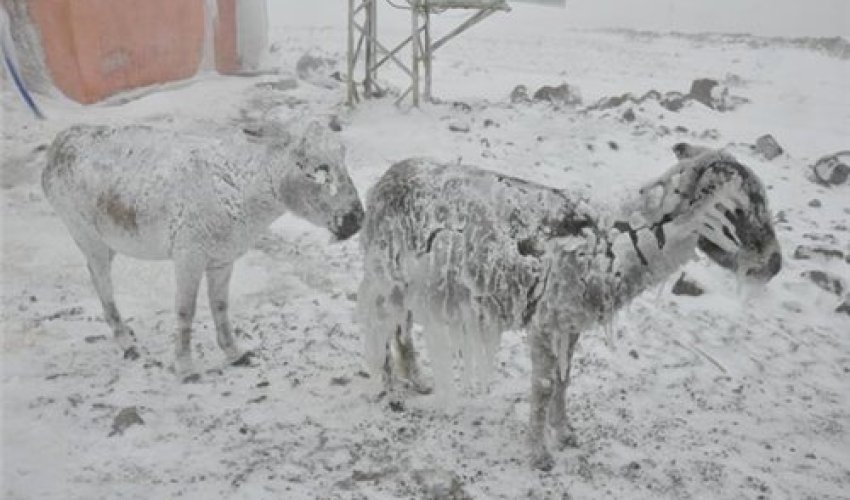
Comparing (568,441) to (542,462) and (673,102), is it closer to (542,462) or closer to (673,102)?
(542,462)

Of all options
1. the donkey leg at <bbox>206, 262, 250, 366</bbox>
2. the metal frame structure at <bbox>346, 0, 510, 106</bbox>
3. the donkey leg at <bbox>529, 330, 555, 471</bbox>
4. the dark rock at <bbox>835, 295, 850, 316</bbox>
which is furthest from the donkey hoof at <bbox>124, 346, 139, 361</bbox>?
the metal frame structure at <bbox>346, 0, 510, 106</bbox>

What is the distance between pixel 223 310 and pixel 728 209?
3.83 m

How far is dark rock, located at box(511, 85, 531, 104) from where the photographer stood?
14.1 meters

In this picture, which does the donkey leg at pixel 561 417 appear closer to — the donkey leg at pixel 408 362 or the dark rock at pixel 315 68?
the donkey leg at pixel 408 362

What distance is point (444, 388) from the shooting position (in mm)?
5078

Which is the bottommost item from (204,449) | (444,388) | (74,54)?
(204,449)

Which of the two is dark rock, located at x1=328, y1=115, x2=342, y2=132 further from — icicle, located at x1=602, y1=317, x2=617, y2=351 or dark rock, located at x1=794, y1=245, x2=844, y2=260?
icicle, located at x1=602, y1=317, x2=617, y2=351

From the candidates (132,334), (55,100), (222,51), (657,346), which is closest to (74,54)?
(55,100)

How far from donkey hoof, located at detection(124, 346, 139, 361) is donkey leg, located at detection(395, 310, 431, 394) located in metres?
2.17

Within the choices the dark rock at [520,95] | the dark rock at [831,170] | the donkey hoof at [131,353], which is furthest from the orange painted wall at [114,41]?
the dark rock at [831,170]

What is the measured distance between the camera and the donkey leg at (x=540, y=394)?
4670mm

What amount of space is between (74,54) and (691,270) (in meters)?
10.1

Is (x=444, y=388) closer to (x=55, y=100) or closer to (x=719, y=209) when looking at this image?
(x=719, y=209)

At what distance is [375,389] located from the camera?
5.64 m
